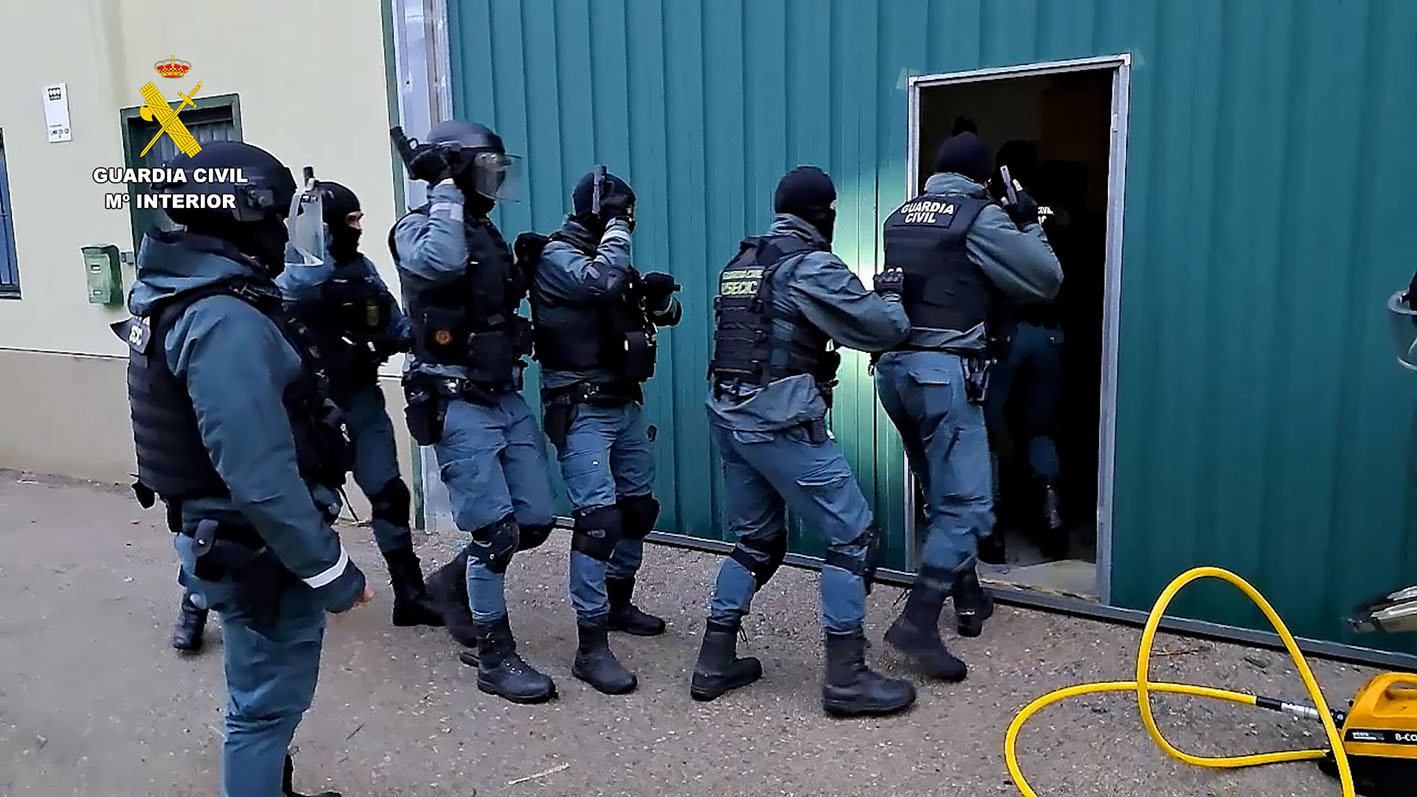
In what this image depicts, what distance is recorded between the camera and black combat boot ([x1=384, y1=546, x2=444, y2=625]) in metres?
4.68

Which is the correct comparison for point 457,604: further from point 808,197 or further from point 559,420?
point 808,197

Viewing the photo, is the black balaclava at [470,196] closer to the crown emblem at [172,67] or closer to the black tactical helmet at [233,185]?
the black tactical helmet at [233,185]

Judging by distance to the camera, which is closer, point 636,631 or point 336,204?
point 336,204

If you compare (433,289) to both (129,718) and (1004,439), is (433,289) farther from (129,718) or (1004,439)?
(1004,439)

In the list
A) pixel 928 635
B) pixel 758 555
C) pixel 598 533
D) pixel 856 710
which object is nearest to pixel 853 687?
pixel 856 710

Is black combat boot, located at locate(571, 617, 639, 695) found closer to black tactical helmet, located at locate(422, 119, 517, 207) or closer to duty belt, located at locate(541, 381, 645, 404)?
duty belt, located at locate(541, 381, 645, 404)

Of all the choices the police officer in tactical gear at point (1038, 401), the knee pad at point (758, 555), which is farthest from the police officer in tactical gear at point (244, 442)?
the police officer in tactical gear at point (1038, 401)

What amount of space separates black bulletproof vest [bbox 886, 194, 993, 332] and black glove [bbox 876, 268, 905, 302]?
7 centimetres


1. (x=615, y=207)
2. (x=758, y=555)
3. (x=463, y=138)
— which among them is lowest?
(x=758, y=555)

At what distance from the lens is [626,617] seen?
4484 mm

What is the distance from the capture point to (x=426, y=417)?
3850 mm

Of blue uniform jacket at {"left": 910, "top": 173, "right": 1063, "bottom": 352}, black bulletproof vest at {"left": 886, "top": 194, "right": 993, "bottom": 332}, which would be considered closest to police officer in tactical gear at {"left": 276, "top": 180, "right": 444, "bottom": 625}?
black bulletproof vest at {"left": 886, "top": 194, "right": 993, "bottom": 332}

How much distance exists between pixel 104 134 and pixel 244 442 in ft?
18.9

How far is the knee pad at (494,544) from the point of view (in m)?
3.81
